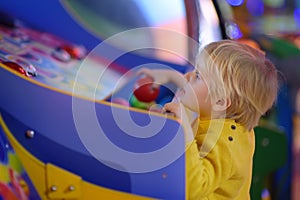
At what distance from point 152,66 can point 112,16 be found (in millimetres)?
104

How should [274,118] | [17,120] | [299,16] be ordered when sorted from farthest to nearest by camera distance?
[299,16] < [274,118] < [17,120]

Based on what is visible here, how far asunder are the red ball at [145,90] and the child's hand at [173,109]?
0.03 meters

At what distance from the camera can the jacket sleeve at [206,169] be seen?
87 centimetres

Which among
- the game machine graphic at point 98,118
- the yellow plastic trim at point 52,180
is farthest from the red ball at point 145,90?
the yellow plastic trim at point 52,180

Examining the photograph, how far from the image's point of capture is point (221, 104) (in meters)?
0.91

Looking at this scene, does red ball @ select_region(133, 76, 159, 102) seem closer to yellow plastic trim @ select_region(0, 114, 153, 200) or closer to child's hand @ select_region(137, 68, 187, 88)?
child's hand @ select_region(137, 68, 187, 88)

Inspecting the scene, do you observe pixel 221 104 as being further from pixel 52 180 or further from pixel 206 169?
pixel 52 180

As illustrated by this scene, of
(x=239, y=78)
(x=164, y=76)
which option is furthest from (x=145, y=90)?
(x=239, y=78)

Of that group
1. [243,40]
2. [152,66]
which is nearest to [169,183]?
[152,66]

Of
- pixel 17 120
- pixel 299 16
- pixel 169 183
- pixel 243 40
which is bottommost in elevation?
pixel 169 183

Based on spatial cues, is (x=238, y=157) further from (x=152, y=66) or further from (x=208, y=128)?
(x=152, y=66)

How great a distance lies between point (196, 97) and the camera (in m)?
0.91

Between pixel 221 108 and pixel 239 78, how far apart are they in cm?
5

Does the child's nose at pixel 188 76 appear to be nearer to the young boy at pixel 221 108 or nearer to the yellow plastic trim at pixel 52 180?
the young boy at pixel 221 108
